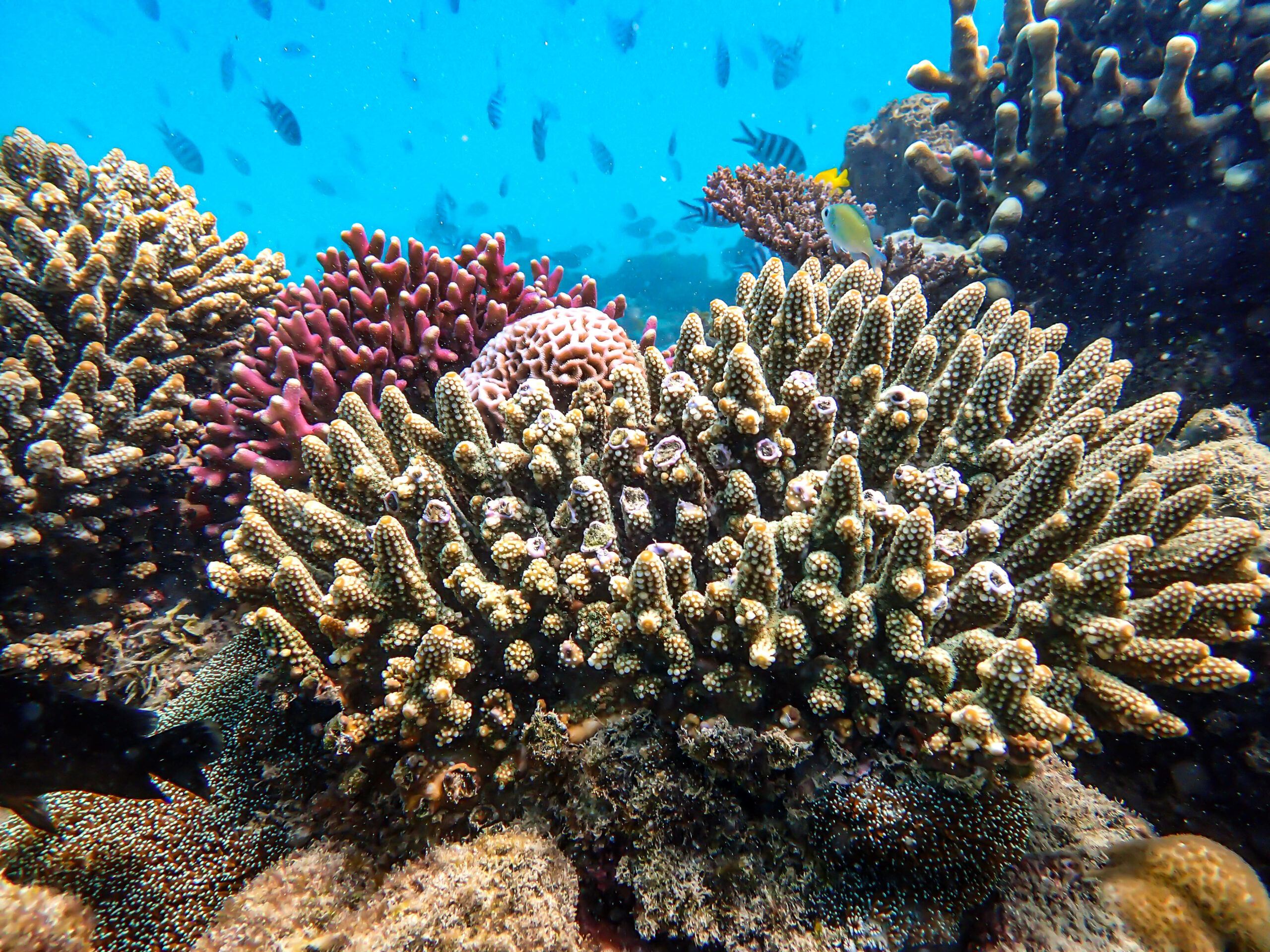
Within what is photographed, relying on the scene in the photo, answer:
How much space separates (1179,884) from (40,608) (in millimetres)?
5417

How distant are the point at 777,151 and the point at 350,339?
7.90m

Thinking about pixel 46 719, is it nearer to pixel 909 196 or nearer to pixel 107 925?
pixel 107 925

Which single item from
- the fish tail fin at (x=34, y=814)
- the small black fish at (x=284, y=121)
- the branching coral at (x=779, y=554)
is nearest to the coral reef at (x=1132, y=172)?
the branching coral at (x=779, y=554)

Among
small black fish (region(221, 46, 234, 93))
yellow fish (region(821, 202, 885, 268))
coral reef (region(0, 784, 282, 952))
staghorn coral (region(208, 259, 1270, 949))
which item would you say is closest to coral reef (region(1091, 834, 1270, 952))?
staghorn coral (region(208, 259, 1270, 949))

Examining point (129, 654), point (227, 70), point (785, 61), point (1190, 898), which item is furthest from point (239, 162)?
point (1190, 898)

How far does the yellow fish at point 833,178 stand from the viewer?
7.10m

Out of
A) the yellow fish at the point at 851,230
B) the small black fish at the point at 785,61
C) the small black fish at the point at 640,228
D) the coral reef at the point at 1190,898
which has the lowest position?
the coral reef at the point at 1190,898

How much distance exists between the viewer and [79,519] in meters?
3.13

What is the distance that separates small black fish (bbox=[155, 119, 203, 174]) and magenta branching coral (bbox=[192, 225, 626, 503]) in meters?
17.5

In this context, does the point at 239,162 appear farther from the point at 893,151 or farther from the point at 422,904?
the point at 422,904

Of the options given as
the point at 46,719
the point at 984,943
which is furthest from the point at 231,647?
the point at 984,943

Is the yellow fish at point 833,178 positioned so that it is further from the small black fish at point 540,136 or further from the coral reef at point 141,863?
the small black fish at point 540,136

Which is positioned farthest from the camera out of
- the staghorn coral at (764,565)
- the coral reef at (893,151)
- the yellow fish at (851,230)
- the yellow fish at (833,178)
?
the coral reef at (893,151)

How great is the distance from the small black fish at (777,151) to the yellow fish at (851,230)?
4.43 m
